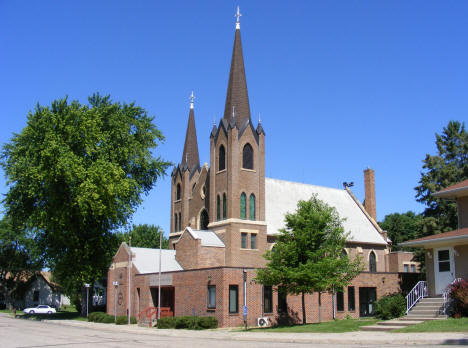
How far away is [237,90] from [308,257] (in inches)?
815

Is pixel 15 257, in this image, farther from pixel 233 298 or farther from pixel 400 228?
pixel 400 228

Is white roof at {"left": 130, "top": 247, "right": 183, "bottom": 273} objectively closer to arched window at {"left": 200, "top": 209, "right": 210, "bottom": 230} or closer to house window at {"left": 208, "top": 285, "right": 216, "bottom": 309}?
arched window at {"left": 200, "top": 209, "right": 210, "bottom": 230}

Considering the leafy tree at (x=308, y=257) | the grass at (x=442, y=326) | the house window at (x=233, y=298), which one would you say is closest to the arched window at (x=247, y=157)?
the house window at (x=233, y=298)

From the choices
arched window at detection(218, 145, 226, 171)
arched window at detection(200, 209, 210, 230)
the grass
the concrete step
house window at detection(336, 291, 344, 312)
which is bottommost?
house window at detection(336, 291, 344, 312)

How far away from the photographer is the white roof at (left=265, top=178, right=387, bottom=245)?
4778 centimetres

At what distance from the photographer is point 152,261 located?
4441cm

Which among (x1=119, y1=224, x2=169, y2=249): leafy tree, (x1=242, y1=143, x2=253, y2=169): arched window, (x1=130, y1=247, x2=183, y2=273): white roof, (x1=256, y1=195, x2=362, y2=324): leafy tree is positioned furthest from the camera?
(x1=119, y1=224, x2=169, y2=249): leafy tree

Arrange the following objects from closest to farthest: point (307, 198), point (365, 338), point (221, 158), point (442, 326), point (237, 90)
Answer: point (365, 338), point (442, 326), point (221, 158), point (237, 90), point (307, 198)

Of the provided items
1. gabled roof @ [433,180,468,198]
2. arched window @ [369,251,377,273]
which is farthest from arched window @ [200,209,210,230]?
gabled roof @ [433,180,468,198]

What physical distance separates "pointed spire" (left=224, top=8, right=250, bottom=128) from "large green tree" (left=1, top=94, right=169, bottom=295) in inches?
320

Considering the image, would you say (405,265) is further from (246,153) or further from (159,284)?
(159,284)

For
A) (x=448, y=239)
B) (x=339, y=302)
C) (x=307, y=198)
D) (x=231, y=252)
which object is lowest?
(x=339, y=302)

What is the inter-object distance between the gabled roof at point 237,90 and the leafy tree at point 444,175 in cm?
1955

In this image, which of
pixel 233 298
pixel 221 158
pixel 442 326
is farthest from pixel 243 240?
pixel 442 326
